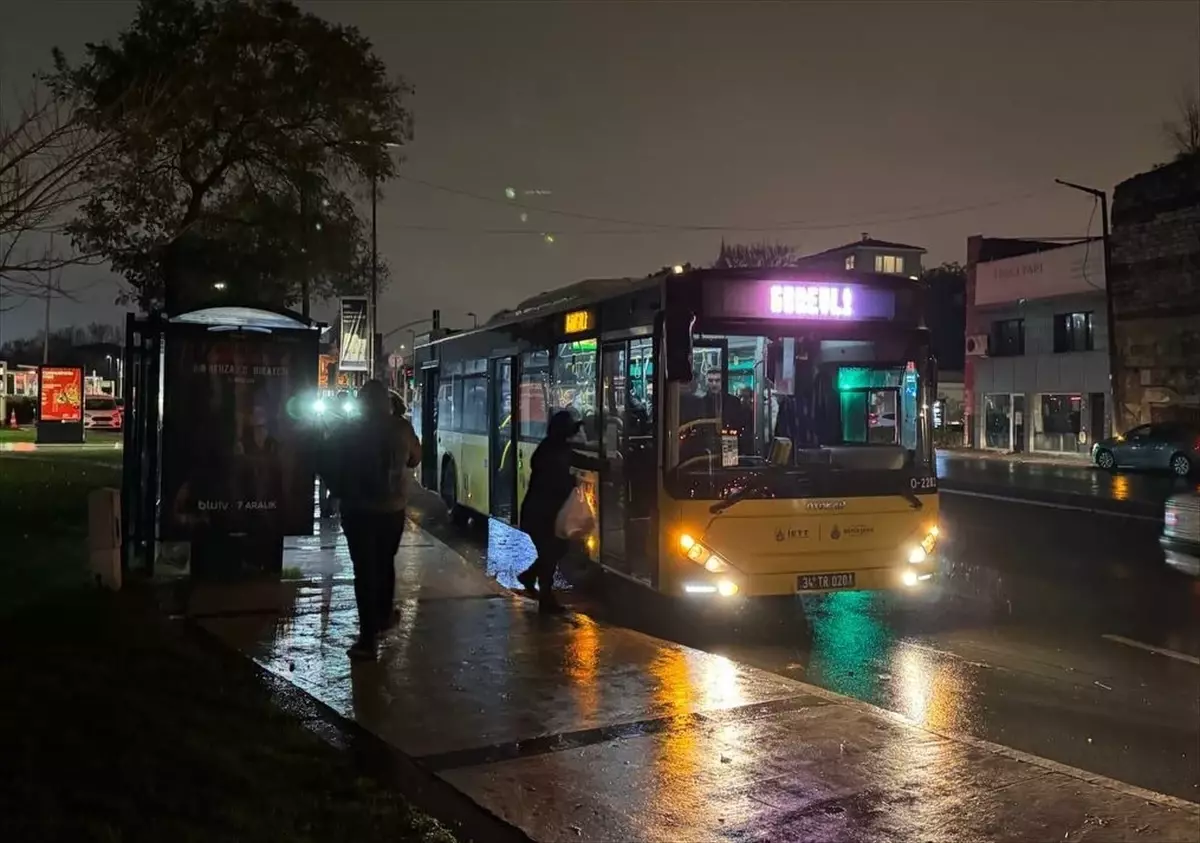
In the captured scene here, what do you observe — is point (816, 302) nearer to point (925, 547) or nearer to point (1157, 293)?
point (925, 547)

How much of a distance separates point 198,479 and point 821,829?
7798 mm

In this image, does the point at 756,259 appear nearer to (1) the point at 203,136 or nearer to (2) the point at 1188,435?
(2) the point at 1188,435

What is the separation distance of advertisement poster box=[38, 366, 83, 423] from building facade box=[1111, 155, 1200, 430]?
120 ft

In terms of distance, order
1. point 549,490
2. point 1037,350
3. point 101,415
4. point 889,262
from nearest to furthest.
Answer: point 549,490 → point 1037,350 → point 101,415 → point 889,262

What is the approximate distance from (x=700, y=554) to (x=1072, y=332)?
3843cm

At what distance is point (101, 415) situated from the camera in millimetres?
53750

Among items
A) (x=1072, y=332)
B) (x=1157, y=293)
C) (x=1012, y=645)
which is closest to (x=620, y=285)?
(x=1012, y=645)

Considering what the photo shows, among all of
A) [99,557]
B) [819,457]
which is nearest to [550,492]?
[819,457]

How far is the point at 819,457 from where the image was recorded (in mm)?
9523

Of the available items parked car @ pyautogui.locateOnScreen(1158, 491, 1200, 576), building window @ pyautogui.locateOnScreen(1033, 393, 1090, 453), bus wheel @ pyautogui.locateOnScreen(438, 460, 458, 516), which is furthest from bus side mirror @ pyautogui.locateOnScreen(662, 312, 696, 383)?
building window @ pyautogui.locateOnScreen(1033, 393, 1090, 453)

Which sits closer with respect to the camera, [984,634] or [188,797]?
[188,797]

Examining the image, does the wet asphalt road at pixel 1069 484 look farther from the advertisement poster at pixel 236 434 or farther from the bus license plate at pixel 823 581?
the advertisement poster at pixel 236 434

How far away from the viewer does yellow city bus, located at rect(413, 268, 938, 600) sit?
9.22m

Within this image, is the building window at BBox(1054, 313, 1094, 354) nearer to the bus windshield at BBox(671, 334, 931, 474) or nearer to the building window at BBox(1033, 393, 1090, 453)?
the building window at BBox(1033, 393, 1090, 453)
